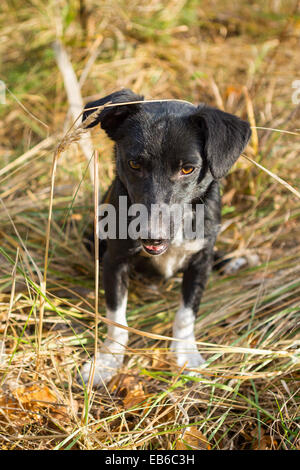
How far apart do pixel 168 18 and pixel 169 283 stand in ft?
13.1

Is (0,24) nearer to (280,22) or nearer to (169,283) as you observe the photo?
(280,22)

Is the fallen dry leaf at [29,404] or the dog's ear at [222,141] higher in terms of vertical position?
the dog's ear at [222,141]

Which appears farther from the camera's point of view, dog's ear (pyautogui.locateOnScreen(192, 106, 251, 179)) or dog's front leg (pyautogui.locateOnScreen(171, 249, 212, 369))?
dog's front leg (pyautogui.locateOnScreen(171, 249, 212, 369))

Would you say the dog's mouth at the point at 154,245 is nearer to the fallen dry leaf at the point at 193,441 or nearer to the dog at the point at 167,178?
the dog at the point at 167,178

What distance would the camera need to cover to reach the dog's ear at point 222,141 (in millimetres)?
2273

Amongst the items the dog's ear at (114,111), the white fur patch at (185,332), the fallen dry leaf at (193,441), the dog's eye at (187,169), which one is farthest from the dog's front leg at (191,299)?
the dog's ear at (114,111)

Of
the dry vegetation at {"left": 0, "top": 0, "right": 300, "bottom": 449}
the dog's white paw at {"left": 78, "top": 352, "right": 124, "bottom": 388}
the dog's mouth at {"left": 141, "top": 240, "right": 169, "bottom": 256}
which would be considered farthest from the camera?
the dog's white paw at {"left": 78, "top": 352, "right": 124, "bottom": 388}

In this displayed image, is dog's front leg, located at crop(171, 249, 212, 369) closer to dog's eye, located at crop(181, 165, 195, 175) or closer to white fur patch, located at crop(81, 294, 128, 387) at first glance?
white fur patch, located at crop(81, 294, 128, 387)

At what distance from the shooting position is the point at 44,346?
2.50 metres

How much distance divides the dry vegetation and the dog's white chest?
16.7 inches

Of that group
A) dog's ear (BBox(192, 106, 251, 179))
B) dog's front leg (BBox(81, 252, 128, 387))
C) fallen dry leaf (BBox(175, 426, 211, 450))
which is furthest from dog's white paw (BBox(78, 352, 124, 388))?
dog's ear (BBox(192, 106, 251, 179))

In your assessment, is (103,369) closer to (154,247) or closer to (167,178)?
(154,247)

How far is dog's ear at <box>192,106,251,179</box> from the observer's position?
2.27 m

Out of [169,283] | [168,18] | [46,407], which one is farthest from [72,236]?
[168,18]
